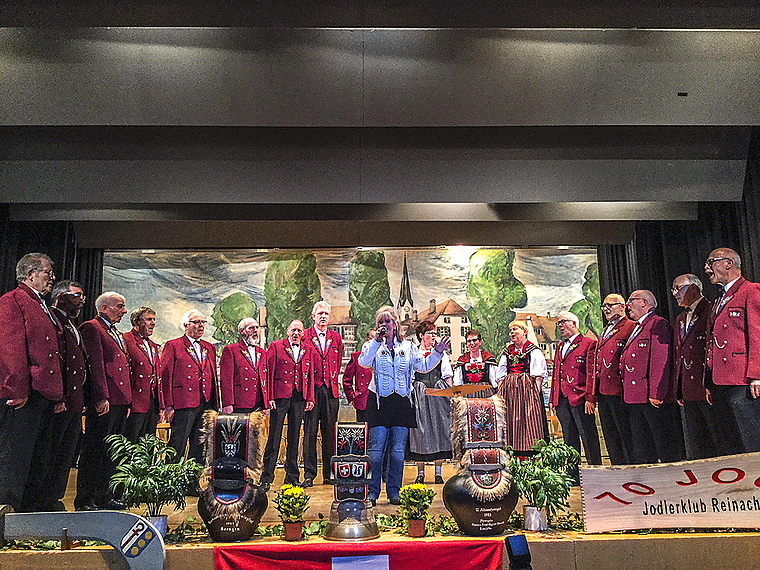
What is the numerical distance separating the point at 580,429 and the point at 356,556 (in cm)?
342

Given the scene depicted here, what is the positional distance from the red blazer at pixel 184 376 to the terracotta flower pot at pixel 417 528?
2.82m

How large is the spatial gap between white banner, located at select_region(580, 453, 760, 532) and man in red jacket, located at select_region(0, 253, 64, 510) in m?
4.27

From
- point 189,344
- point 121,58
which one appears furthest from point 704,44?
point 189,344

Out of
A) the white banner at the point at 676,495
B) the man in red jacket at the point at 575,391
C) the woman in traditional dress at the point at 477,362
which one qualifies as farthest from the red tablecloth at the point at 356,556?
the man in red jacket at the point at 575,391

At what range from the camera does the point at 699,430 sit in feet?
20.1

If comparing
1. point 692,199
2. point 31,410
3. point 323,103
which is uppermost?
point 323,103

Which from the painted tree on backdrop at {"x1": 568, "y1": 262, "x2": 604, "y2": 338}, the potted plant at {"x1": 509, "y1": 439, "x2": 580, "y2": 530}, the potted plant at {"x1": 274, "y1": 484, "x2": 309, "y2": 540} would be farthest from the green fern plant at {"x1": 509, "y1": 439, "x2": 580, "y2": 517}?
the painted tree on backdrop at {"x1": 568, "y1": 262, "x2": 604, "y2": 338}

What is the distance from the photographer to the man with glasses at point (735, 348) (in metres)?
5.18

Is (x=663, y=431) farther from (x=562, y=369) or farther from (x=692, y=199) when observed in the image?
(x=692, y=199)

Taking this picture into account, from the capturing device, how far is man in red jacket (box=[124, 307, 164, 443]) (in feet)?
19.8

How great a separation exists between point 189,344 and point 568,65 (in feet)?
14.5

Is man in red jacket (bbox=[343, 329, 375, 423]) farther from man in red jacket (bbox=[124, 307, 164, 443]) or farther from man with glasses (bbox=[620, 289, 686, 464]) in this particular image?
man with glasses (bbox=[620, 289, 686, 464])

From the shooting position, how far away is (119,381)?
588cm

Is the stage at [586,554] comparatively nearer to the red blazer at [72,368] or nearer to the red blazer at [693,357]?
the red blazer at [72,368]
